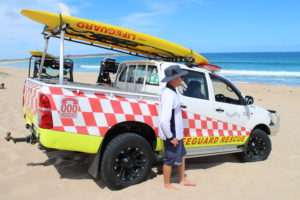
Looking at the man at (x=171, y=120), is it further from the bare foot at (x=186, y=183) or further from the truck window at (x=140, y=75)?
the truck window at (x=140, y=75)

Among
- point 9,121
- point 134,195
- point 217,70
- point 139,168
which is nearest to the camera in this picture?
point 134,195

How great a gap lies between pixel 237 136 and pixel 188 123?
1.25 m

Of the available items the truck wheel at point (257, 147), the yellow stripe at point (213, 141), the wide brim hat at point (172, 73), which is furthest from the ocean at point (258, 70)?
the wide brim hat at point (172, 73)

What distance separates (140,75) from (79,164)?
5.97ft

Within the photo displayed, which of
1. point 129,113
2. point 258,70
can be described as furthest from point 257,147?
point 258,70

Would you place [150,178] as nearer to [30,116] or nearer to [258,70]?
[30,116]

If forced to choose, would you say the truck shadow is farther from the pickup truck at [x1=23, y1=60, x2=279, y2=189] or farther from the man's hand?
the man's hand

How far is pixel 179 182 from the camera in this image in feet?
13.5

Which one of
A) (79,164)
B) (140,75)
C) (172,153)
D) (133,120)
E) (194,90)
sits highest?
(140,75)

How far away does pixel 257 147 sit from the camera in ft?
18.1

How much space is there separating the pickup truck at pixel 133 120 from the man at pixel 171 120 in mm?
335

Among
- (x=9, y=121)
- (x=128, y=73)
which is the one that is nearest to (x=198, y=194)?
(x=128, y=73)

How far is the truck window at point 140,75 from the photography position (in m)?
4.53

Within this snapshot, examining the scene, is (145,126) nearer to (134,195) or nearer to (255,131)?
(134,195)
